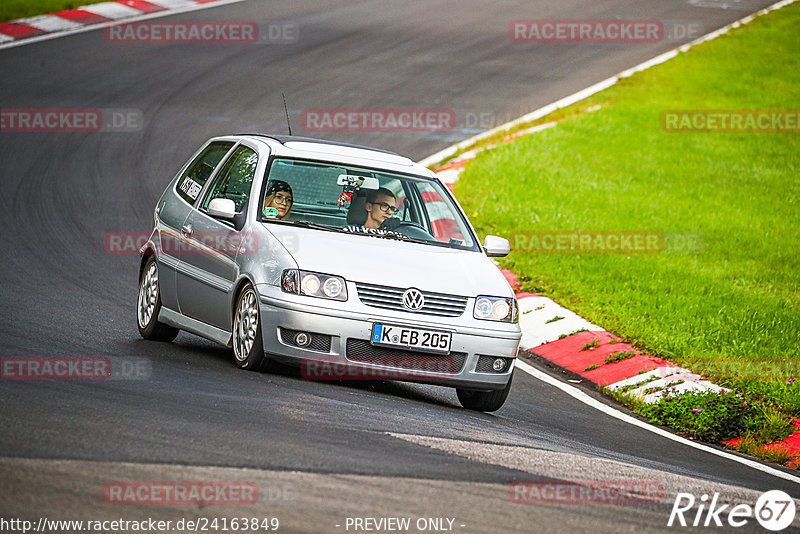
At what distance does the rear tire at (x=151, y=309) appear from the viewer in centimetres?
958

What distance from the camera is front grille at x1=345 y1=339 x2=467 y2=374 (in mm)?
7891

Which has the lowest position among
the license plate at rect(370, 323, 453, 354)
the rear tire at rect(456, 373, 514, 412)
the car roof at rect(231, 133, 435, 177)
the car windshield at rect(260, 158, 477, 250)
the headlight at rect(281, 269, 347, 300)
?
the rear tire at rect(456, 373, 514, 412)

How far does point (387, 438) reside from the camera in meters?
6.45

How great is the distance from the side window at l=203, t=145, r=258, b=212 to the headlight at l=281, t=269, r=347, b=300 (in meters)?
1.19

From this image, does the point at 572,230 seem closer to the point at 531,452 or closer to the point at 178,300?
the point at 178,300

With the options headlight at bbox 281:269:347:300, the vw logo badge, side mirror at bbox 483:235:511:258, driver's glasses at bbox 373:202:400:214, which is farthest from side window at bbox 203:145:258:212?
side mirror at bbox 483:235:511:258

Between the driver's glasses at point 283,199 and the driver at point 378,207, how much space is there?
24.0 inches

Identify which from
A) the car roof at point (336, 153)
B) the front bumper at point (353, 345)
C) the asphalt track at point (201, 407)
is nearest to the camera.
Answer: the asphalt track at point (201, 407)

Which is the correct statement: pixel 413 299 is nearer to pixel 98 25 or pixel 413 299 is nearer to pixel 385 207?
pixel 385 207

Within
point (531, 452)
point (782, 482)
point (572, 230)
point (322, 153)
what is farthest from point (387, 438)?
point (572, 230)

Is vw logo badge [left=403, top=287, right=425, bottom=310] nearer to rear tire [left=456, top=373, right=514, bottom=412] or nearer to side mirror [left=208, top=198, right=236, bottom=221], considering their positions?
rear tire [left=456, top=373, right=514, bottom=412]

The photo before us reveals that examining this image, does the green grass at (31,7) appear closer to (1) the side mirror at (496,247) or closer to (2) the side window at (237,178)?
(2) the side window at (237,178)

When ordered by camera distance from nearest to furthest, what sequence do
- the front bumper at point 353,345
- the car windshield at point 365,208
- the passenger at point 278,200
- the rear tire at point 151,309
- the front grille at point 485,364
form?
the front bumper at point 353,345
the front grille at point 485,364
the passenger at point 278,200
the car windshield at point 365,208
the rear tire at point 151,309

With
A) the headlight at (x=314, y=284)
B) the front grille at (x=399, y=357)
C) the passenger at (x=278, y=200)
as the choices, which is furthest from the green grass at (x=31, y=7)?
the front grille at (x=399, y=357)
